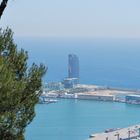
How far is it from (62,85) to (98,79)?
598 centimetres

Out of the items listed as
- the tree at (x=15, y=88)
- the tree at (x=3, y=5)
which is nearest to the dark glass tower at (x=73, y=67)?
the tree at (x=15, y=88)

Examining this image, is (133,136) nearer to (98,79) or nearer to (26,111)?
(26,111)

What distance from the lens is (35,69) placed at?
2.57 m

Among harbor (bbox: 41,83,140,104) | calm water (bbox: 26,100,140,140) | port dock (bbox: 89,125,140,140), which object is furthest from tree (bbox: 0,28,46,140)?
harbor (bbox: 41,83,140,104)

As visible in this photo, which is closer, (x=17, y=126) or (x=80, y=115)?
(x=17, y=126)

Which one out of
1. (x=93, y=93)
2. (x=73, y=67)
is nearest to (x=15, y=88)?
(x=93, y=93)

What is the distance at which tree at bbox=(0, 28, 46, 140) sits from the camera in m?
2.28

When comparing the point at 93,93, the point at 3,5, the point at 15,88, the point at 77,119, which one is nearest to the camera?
the point at 3,5

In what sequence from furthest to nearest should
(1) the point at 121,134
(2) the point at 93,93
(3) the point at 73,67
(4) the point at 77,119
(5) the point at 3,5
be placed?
(3) the point at 73,67, (2) the point at 93,93, (4) the point at 77,119, (1) the point at 121,134, (5) the point at 3,5

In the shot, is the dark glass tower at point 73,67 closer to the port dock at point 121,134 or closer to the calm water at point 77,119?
the calm water at point 77,119

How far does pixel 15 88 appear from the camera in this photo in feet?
7.58

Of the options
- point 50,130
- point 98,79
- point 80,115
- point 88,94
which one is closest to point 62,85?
point 88,94

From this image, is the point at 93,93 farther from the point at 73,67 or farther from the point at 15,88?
the point at 15,88

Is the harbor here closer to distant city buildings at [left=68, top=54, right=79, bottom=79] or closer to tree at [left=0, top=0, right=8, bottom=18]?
distant city buildings at [left=68, top=54, right=79, bottom=79]
